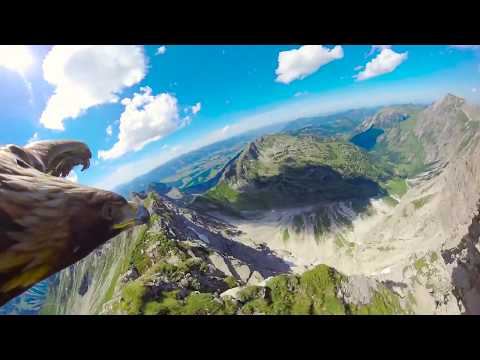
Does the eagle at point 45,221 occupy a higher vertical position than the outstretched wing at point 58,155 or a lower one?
lower

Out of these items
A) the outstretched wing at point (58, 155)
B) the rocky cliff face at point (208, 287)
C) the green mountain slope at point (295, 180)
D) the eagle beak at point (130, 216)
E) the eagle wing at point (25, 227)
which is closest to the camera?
the eagle wing at point (25, 227)

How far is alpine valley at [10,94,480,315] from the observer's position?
3353cm

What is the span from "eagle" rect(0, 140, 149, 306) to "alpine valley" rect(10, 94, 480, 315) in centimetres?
1968

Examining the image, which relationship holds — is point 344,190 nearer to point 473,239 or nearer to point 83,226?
point 473,239

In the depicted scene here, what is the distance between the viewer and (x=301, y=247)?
362ft

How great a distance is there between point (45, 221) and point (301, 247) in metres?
112

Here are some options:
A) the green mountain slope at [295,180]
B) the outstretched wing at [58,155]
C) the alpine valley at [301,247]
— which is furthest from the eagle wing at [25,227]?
the green mountain slope at [295,180]

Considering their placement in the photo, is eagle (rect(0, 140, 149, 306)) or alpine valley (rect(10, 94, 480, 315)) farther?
alpine valley (rect(10, 94, 480, 315))

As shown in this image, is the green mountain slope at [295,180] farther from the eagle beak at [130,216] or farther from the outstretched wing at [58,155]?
the eagle beak at [130,216]

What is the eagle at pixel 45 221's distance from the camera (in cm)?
282

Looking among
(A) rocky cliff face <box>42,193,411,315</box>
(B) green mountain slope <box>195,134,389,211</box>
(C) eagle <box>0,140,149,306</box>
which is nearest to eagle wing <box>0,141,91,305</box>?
(C) eagle <box>0,140,149,306</box>

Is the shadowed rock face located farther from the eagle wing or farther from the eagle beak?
the eagle wing

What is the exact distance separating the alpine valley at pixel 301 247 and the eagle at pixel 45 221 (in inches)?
775
